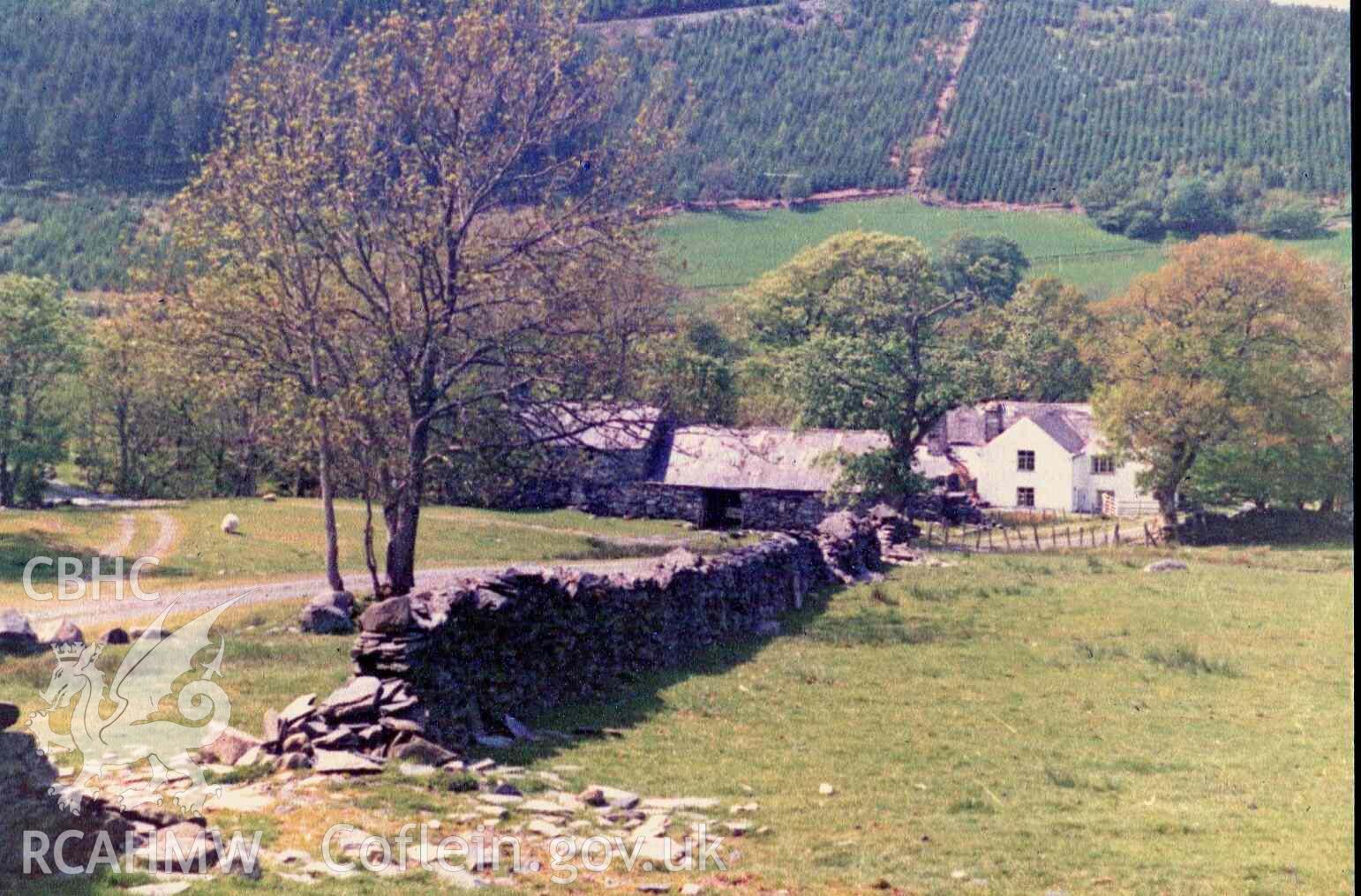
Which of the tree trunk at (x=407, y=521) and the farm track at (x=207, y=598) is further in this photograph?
the tree trunk at (x=407, y=521)

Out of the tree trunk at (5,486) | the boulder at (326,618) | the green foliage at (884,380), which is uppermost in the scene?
the green foliage at (884,380)

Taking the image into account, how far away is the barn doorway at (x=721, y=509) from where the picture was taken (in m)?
59.4

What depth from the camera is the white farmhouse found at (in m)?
77.5

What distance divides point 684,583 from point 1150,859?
12461 mm

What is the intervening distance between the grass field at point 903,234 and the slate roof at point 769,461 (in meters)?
35.7

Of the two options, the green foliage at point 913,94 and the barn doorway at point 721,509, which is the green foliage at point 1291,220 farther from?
the barn doorway at point 721,509

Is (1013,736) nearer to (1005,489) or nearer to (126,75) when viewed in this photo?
(1005,489)

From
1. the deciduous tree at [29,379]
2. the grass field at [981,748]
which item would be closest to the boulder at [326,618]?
the grass field at [981,748]

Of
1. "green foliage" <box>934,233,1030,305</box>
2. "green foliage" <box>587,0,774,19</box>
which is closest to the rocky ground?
"green foliage" <box>587,0,774,19</box>

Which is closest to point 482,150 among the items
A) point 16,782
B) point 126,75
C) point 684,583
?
point 684,583

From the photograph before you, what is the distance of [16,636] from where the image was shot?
19750 millimetres

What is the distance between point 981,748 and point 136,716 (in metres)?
9.77

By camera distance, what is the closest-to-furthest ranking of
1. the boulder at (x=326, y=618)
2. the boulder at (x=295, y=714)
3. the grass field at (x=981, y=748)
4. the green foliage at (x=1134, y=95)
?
the grass field at (x=981, y=748)
the boulder at (x=295, y=714)
the boulder at (x=326, y=618)
the green foliage at (x=1134, y=95)

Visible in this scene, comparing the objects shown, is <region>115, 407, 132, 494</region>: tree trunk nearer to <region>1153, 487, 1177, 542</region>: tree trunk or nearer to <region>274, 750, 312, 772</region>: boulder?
<region>1153, 487, 1177, 542</region>: tree trunk
